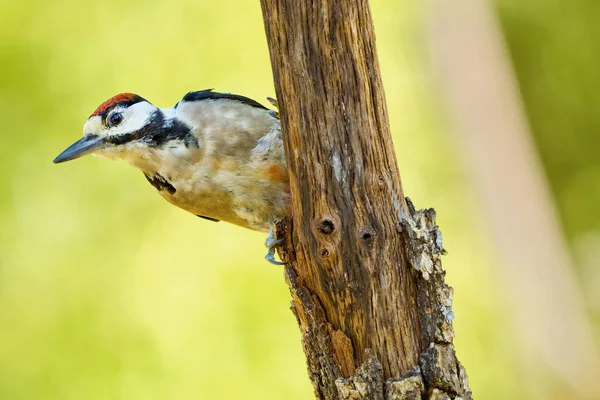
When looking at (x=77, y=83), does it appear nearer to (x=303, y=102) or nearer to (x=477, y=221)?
(x=477, y=221)

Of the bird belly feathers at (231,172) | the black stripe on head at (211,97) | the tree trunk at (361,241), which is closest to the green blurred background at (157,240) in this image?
the black stripe on head at (211,97)

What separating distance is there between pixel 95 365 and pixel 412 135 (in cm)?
301

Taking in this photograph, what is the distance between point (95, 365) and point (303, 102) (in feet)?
13.2

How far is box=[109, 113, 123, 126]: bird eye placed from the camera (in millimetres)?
3279

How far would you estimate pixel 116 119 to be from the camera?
3.28 metres

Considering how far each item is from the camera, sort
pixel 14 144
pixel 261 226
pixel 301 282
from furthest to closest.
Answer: pixel 14 144
pixel 261 226
pixel 301 282

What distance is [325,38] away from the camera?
2363mm

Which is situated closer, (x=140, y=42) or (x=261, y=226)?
(x=261, y=226)

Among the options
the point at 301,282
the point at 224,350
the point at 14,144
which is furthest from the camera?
the point at 14,144

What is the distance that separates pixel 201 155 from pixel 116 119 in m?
0.39

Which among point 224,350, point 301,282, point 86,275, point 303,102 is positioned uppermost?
point 86,275

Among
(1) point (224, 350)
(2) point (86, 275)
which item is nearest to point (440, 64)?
(1) point (224, 350)

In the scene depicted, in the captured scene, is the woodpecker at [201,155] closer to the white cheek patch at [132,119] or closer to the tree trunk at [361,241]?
the white cheek patch at [132,119]

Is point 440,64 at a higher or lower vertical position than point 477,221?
higher
